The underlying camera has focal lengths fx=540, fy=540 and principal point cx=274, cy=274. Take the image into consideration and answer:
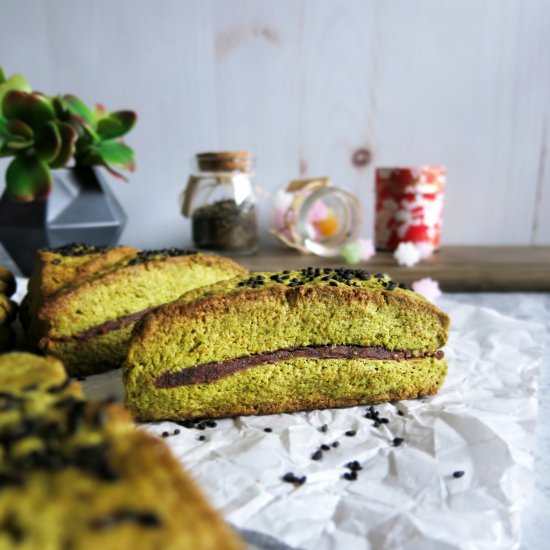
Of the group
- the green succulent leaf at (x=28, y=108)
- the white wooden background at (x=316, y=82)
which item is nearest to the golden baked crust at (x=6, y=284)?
the green succulent leaf at (x=28, y=108)

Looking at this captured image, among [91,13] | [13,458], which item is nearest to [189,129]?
[91,13]

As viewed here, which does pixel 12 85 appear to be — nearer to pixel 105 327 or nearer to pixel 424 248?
pixel 105 327

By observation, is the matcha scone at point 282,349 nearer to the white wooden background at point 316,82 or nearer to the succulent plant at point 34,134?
the succulent plant at point 34,134

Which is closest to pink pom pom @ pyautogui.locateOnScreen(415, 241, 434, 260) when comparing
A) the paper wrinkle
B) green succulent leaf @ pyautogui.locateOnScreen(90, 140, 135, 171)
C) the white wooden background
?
the white wooden background

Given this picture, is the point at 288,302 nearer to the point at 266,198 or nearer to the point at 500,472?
the point at 500,472

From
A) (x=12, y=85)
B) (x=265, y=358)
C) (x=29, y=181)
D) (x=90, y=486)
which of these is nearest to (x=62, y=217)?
(x=29, y=181)

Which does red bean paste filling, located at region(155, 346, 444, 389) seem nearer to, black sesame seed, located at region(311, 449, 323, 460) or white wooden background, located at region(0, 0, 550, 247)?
black sesame seed, located at region(311, 449, 323, 460)
